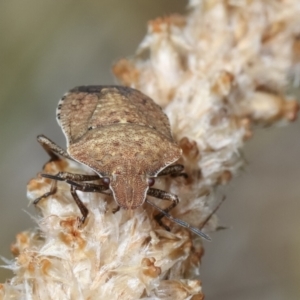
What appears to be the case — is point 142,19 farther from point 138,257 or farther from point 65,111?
point 138,257

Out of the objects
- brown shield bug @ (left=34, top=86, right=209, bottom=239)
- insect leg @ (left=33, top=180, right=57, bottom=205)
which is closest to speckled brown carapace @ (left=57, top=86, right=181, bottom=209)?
brown shield bug @ (left=34, top=86, right=209, bottom=239)

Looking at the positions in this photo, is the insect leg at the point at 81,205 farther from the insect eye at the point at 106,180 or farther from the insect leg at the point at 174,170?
the insect leg at the point at 174,170

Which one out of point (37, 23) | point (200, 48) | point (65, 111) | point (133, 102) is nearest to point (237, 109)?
point (200, 48)

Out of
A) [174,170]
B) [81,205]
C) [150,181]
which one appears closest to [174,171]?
[174,170]

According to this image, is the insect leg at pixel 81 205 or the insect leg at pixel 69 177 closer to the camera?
the insect leg at pixel 81 205

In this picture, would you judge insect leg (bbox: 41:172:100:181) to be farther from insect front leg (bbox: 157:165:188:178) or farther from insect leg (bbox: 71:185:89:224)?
insect front leg (bbox: 157:165:188:178)

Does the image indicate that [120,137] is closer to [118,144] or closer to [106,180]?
[118,144]

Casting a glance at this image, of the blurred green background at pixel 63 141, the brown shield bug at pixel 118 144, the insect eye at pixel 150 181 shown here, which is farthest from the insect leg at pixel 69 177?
the blurred green background at pixel 63 141

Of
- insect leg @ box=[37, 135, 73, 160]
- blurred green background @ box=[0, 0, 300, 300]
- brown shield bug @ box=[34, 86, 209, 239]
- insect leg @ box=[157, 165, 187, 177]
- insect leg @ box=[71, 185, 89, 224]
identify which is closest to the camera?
insect leg @ box=[71, 185, 89, 224]
